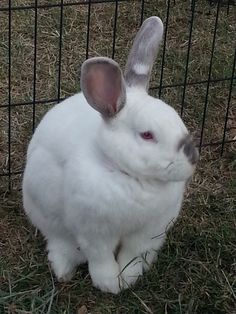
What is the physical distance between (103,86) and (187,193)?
32.8 inches

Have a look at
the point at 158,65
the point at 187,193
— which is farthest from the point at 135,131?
the point at 158,65

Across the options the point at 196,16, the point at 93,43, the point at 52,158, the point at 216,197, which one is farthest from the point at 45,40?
the point at 52,158

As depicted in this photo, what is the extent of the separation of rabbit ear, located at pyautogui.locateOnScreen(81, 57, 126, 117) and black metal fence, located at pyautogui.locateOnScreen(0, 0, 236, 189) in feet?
2.17

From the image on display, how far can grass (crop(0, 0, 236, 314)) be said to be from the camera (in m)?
2.38

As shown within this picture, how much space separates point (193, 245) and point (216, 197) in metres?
0.31

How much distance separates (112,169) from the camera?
216 cm

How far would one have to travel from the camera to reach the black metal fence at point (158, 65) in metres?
3.01

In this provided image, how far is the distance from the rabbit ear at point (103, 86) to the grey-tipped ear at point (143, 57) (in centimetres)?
14

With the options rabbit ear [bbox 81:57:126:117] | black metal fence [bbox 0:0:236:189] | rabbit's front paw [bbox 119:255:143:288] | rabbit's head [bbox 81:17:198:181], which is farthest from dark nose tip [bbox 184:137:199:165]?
black metal fence [bbox 0:0:236:189]

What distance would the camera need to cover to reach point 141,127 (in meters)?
2.10

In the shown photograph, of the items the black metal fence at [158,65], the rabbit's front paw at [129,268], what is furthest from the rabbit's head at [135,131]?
the black metal fence at [158,65]

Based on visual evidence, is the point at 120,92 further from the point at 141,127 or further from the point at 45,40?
the point at 45,40

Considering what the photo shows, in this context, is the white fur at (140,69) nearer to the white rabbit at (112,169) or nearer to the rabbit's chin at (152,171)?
the white rabbit at (112,169)

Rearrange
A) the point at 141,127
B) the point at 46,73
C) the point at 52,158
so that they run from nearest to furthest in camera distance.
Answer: the point at 141,127 → the point at 52,158 → the point at 46,73
